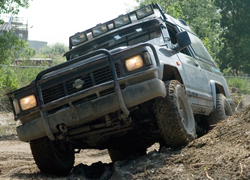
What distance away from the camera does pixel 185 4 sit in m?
35.5

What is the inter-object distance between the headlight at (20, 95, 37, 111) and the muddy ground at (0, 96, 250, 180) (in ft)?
2.78

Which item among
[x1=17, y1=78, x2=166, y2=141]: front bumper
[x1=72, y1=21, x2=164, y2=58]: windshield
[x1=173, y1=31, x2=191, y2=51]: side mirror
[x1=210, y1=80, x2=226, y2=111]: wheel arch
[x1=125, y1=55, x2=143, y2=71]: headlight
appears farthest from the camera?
[x1=210, y1=80, x2=226, y2=111]: wheel arch

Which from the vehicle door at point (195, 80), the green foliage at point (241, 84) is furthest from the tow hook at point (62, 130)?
the green foliage at point (241, 84)

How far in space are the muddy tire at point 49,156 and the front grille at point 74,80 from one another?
61 cm

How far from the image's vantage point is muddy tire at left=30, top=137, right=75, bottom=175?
5.35m

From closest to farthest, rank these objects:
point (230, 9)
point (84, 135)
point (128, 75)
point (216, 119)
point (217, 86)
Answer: point (128, 75)
point (84, 135)
point (216, 119)
point (217, 86)
point (230, 9)

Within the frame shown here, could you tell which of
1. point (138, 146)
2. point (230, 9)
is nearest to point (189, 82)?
point (138, 146)

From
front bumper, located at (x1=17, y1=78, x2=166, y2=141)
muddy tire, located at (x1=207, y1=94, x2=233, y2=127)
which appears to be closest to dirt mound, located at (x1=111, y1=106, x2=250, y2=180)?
front bumper, located at (x1=17, y1=78, x2=166, y2=141)

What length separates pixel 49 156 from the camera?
5.34 meters

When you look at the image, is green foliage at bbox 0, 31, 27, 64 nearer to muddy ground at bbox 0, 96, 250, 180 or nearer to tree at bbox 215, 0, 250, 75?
muddy ground at bbox 0, 96, 250, 180

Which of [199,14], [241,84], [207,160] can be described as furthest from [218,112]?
[199,14]

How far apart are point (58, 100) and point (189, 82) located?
2.17 metres

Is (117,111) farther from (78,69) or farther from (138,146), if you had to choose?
(138,146)

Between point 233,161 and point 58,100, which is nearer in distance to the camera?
point 233,161
